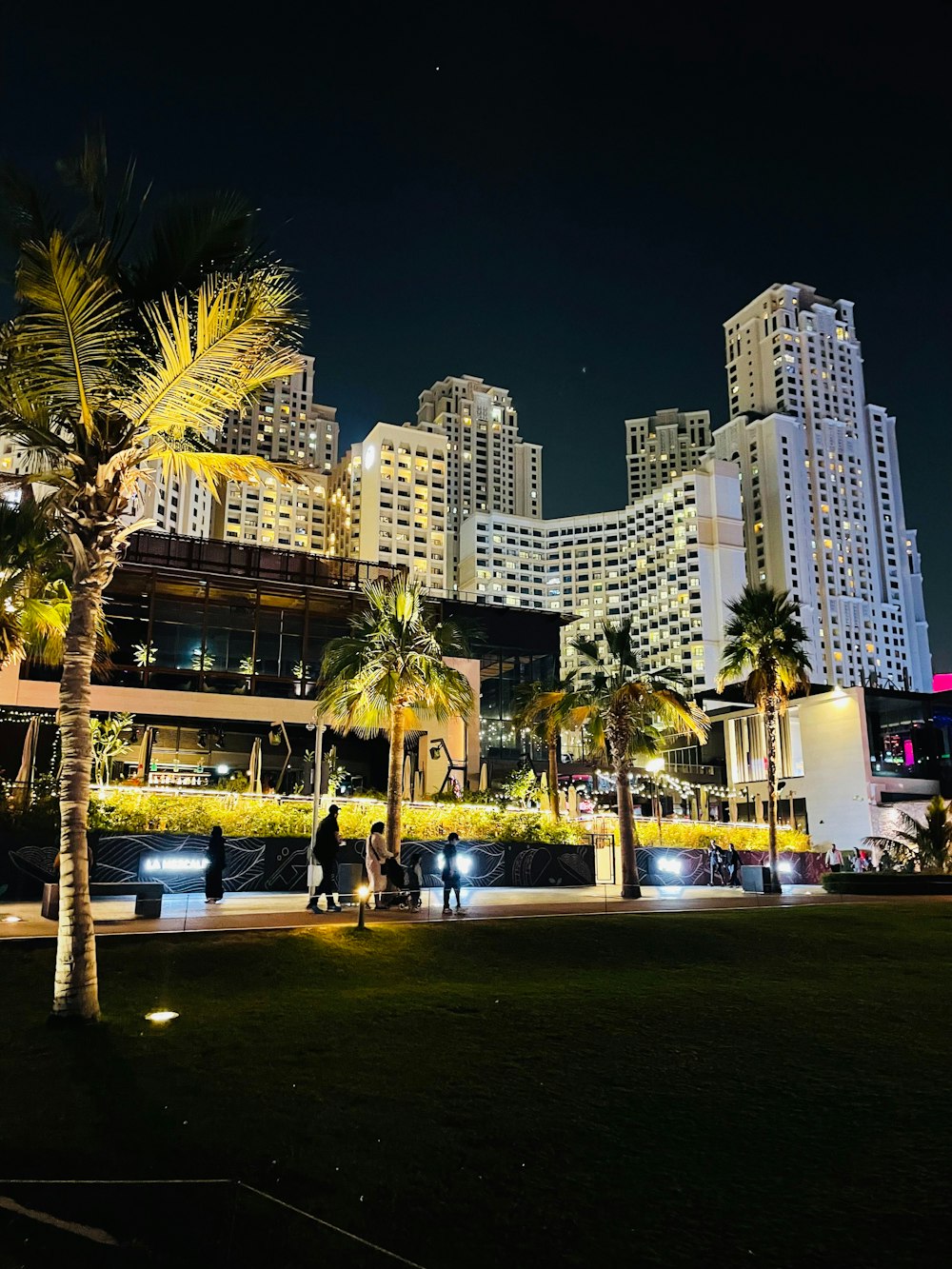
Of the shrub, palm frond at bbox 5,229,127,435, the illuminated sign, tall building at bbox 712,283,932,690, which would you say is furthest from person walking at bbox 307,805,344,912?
tall building at bbox 712,283,932,690

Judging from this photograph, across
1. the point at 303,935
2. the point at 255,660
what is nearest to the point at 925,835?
the point at 303,935

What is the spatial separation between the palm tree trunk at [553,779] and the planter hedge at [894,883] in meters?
9.58

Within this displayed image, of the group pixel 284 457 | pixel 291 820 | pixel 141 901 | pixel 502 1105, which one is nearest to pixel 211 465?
pixel 502 1105

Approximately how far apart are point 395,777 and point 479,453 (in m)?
175

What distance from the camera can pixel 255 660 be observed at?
39.9m

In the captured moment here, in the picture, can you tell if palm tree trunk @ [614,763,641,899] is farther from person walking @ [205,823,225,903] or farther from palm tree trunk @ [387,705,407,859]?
person walking @ [205,823,225,903]

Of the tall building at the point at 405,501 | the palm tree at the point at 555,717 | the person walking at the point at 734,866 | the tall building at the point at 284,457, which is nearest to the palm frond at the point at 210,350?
the palm tree at the point at 555,717

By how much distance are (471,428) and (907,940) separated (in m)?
184

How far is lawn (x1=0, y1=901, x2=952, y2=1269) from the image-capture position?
178 inches

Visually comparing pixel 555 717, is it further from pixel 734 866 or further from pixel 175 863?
pixel 175 863

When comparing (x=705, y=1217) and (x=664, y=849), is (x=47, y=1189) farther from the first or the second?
(x=664, y=849)

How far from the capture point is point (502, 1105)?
654 centimetres

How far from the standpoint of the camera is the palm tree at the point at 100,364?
889 centimetres

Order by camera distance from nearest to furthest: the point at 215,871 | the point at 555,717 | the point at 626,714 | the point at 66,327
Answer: the point at 66,327, the point at 215,871, the point at 626,714, the point at 555,717
